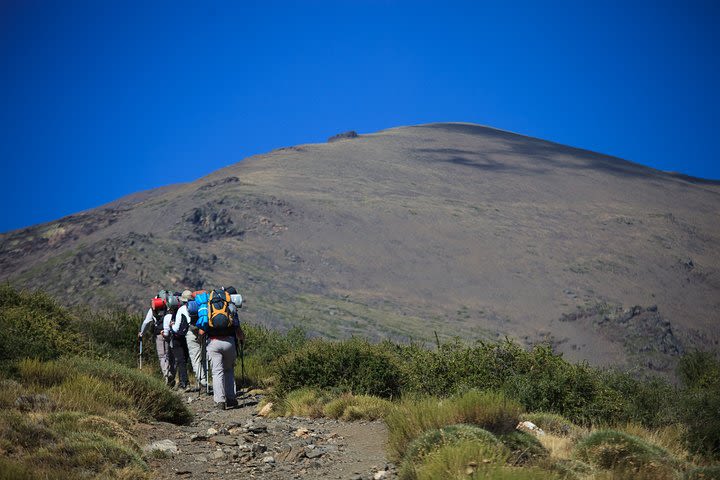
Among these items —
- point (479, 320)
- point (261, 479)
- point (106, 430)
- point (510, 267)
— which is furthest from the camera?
point (510, 267)

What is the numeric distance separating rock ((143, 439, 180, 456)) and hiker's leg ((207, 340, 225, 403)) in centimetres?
337

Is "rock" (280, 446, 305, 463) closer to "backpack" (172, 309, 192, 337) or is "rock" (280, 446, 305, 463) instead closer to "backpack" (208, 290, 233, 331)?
"backpack" (208, 290, 233, 331)

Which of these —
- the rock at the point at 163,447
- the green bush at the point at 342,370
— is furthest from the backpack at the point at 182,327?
the rock at the point at 163,447

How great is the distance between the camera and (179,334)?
1562 centimetres

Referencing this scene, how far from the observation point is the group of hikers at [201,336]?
41.0 ft

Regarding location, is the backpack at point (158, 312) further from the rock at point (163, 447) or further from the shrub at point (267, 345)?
the rock at point (163, 447)

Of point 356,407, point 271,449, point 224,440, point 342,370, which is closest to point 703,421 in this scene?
point 356,407

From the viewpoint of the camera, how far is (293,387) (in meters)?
12.5

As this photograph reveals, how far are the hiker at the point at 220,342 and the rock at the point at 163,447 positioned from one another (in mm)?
3432

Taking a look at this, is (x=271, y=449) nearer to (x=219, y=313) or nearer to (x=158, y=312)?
(x=219, y=313)

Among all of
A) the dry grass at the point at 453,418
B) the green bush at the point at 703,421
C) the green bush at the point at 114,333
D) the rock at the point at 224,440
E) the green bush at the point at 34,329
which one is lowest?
the green bush at the point at 703,421

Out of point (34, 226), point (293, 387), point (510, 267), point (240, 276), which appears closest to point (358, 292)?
point (240, 276)

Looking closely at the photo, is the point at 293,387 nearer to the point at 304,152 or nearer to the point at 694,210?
the point at 694,210

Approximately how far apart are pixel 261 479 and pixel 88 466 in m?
1.71
